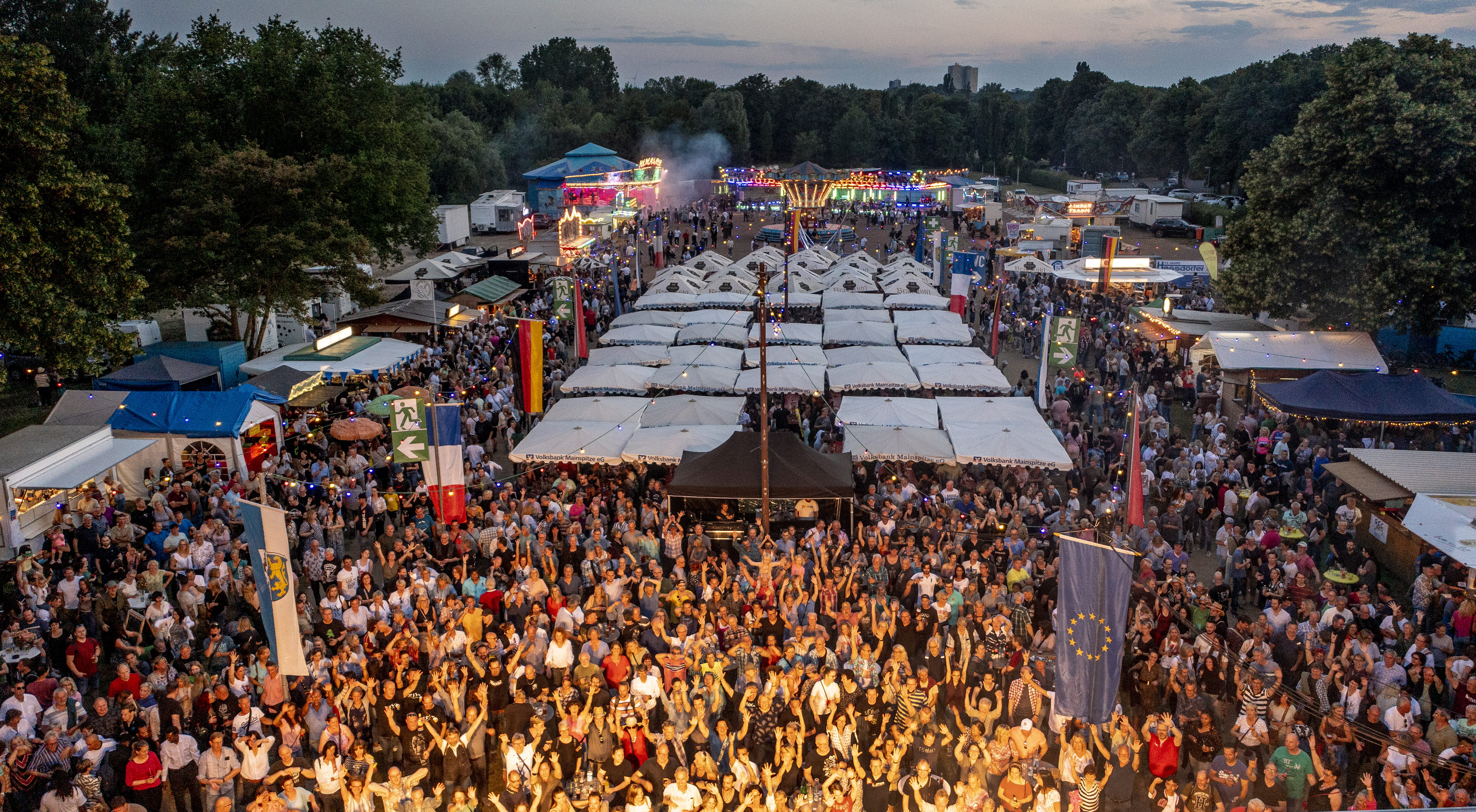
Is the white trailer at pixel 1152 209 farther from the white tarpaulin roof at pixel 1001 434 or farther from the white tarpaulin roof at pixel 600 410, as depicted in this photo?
the white tarpaulin roof at pixel 600 410

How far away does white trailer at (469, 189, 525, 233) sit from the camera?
50.4 m

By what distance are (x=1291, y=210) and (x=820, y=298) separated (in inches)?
415

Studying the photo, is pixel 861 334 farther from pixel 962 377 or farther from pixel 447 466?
pixel 447 466

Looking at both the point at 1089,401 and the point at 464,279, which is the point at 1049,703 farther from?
the point at 464,279

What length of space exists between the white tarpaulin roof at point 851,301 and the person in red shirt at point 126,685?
59.1ft

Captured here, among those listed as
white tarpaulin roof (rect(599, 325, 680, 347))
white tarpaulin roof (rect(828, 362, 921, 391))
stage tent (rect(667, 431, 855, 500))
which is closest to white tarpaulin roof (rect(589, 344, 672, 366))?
white tarpaulin roof (rect(599, 325, 680, 347))

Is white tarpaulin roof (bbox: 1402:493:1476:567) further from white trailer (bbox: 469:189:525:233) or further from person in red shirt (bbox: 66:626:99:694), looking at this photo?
white trailer (bbox: 469:189:525:233)

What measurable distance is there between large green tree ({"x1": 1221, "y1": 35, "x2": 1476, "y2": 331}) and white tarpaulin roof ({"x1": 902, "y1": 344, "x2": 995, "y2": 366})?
6098mm

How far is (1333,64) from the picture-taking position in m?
19.4

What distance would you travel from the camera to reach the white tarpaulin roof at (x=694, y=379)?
660 inches

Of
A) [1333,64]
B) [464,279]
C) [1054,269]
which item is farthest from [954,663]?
[464,279]

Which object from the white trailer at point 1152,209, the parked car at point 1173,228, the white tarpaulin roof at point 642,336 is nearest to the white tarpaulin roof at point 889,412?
the white tarpaulin roof at point 642,336

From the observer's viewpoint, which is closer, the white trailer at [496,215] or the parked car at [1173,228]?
the parked car at [1173,228]

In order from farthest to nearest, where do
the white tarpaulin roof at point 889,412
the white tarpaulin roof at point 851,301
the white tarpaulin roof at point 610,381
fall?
the white tarpaulin roof at point 851,301
the white tarpaulin roof at point 610,381
the white tarpaulin roof at point 889,412
